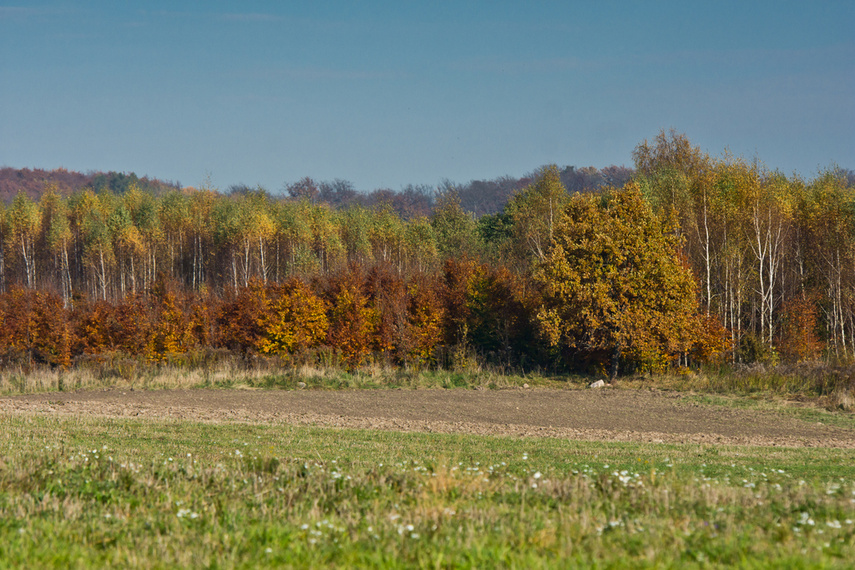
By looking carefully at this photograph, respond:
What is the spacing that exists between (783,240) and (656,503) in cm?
4025

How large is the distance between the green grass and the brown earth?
7.40m

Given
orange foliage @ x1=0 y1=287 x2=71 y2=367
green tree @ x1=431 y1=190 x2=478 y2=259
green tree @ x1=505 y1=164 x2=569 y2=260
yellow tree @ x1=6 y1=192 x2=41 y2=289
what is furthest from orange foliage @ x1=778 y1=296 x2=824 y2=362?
yellow tree @ x1=6 y1=192 x2=41 y2=289

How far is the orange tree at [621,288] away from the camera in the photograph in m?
31.6

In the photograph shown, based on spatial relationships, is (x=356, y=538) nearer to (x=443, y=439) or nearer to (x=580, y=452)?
(x=580, y=452)

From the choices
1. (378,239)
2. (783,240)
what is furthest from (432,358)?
(378,239)

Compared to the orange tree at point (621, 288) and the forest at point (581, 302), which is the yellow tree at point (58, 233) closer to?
the forest at point (581, 302)

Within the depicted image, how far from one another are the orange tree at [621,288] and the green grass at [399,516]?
2070cm

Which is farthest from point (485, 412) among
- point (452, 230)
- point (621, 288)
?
point (452, 230)

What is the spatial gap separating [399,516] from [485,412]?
1661 centimetres

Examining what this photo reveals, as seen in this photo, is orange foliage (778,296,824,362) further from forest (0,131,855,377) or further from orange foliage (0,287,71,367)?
orange foliage (0,287,71,367)

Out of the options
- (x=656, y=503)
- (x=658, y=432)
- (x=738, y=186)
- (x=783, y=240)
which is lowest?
(x=658, y=432)

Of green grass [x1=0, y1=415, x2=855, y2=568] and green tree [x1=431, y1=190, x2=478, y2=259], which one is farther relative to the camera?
green tree [x1=431, y1=190, x2=478, y2=259]

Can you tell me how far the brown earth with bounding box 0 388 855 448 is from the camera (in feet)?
60.5

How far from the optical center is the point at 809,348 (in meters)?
36.3
